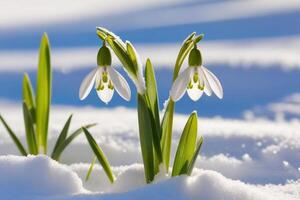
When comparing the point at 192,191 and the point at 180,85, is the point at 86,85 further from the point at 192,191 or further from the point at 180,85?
the point at 192,191

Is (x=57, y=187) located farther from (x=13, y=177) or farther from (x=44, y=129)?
(x=44, y=129)

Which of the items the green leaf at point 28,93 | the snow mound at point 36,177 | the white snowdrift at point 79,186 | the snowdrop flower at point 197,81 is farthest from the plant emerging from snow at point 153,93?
the green leaf at point 28,93

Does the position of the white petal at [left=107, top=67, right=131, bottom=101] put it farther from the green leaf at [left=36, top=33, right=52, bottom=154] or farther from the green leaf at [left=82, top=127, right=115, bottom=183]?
the green leaf at [left=36, top=33, right=52, bottom=154]

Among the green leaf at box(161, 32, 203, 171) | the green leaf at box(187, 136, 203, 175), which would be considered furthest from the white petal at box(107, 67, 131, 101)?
the green leaf at box(187, 136, 203, 175)

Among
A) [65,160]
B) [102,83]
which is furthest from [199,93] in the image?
[65,160]

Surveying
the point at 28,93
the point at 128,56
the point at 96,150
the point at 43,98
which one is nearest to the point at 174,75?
the point at 128,56

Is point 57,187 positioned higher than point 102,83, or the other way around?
point 102,83

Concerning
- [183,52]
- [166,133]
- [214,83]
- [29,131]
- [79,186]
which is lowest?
[79,186]
